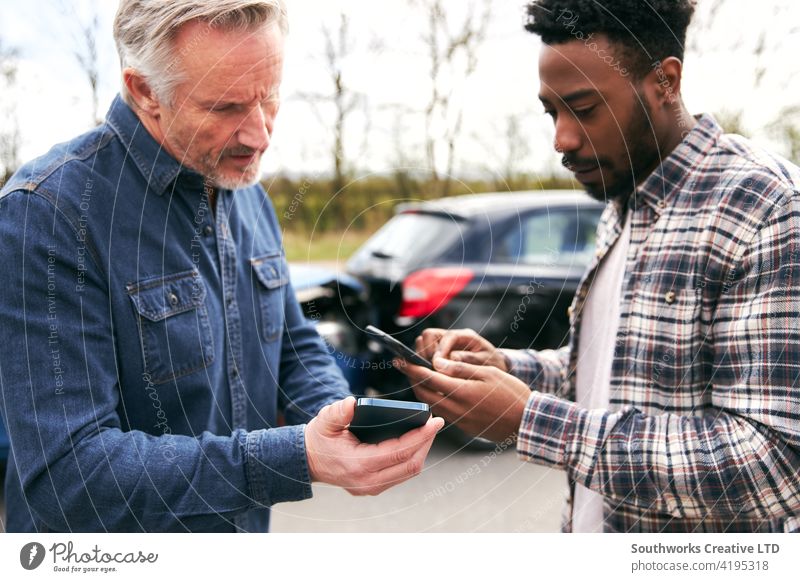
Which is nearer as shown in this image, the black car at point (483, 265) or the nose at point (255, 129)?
the nose at point (255, 129)

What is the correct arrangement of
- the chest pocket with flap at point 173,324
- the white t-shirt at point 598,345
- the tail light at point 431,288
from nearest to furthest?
the chest pocket with flap at point 173,324 < the white t-shirt at point 598,345 < the tail light at point 431,288

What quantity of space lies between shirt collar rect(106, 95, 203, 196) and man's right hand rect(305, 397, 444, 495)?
60 centimetres

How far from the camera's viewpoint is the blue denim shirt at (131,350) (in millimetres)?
1213

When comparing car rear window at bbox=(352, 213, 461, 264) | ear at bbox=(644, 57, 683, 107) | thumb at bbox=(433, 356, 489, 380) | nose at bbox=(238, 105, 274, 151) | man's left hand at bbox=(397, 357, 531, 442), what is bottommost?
car rear window at bbox=(352, 213, 461, 264)

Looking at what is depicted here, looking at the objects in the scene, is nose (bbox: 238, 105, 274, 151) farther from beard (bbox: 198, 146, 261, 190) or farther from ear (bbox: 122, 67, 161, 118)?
ear (bbox: 122, 67, 161, 118)

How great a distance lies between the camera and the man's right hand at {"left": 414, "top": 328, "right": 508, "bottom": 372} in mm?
1604

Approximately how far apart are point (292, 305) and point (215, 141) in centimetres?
50

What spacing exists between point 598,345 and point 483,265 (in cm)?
182

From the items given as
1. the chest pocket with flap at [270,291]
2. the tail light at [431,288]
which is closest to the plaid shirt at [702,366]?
the chest pocket with flap at [270,291]

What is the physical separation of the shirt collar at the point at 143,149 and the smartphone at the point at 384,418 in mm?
640

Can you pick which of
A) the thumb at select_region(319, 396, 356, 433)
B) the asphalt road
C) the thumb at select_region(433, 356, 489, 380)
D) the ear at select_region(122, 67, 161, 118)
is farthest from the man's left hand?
the asphalt road

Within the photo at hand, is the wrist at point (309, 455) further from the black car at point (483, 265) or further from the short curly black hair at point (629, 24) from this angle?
the black car at point (483, 265)
